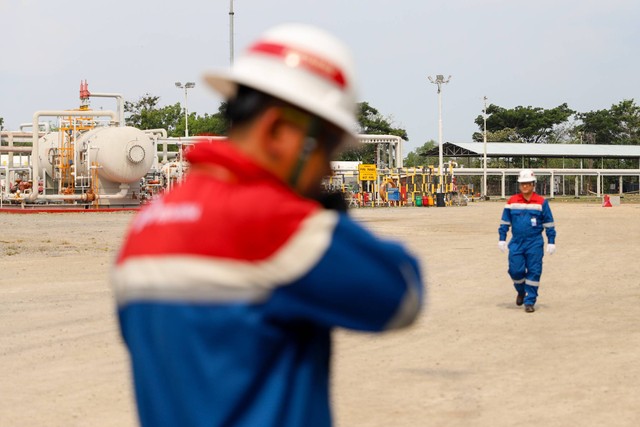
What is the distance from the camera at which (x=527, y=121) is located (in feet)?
366

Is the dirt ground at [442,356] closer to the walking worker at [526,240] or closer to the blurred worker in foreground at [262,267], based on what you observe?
the walking worker at [526,240]

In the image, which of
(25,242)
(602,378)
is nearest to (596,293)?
(602,378)

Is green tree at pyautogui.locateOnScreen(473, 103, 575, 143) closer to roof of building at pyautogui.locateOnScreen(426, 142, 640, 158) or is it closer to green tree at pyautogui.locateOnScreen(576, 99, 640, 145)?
green tree at pyautogui.locateOnScreen(576, 99, 640, 145)

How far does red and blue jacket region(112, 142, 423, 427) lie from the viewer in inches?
75.3

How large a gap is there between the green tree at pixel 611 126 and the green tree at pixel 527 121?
5.46 metres

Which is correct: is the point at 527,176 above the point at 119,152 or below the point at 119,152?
below

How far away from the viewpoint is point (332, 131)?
2090 mm

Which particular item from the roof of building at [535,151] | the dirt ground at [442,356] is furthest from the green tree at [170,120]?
the dirt ground at [442,356]

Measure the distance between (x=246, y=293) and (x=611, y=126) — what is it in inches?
4711

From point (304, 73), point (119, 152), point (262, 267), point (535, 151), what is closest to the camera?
point (262, 267)

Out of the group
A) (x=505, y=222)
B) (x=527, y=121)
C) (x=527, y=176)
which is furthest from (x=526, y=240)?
(x=527, y=121)

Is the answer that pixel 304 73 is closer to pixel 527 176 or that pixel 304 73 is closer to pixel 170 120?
pixel 527 176

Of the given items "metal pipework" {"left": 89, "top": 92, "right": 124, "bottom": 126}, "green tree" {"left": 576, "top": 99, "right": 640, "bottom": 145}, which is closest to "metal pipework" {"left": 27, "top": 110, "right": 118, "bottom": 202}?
"metal pipework" {"left": 89, "top": 92, "right": 124, "bottom": 126}

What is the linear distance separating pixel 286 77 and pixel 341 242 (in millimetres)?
361
